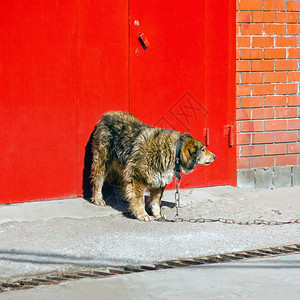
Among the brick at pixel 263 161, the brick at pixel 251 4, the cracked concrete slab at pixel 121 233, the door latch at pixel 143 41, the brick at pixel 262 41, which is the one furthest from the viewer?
the brick at pixel 263 161

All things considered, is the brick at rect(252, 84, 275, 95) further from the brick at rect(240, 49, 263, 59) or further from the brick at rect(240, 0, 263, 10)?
the brick at rect(240, 0, 263, 10)

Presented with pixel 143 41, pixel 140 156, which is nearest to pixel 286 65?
pixel 143 41

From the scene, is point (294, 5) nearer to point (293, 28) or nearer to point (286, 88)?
point (293, 28)

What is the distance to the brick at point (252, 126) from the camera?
895 cm

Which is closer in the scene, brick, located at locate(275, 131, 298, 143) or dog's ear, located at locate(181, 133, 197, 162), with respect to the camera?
dog's ear, located at locate(181, 133, 197, 162)

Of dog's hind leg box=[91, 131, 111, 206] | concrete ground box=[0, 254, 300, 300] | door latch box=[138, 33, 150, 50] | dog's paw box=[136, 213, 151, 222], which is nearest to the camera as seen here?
concrete ground box=[0, 254, 300, 300]

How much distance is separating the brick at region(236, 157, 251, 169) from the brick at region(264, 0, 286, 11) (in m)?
2.16

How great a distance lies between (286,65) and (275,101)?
55cm

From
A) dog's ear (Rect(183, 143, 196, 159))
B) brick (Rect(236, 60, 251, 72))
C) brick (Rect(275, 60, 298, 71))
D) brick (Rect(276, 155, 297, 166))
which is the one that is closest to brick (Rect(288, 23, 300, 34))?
brick (Rect(275, 60, 298, 71))

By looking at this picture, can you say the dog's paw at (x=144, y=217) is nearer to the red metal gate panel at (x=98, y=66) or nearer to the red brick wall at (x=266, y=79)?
the red metal gate panel at (x=98, y=66)

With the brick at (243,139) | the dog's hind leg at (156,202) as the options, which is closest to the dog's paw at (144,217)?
the dog's hind leg at (156,202)

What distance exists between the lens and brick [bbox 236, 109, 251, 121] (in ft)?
29.2

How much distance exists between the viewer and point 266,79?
8984 millimetres

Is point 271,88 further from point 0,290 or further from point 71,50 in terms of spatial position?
point 0,290
